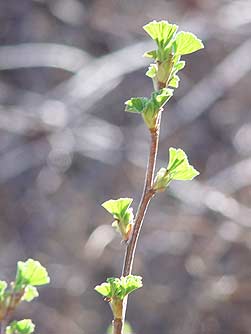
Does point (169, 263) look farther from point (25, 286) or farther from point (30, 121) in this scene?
point (25, 286)

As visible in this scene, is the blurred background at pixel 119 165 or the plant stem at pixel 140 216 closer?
the plant stem at pixel 140 216

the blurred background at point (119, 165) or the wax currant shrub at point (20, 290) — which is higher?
the blurred background at point (119, 165)

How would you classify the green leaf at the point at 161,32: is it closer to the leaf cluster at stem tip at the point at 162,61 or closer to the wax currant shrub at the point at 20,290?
the leaf cluster at stem tip at the point at 162,61

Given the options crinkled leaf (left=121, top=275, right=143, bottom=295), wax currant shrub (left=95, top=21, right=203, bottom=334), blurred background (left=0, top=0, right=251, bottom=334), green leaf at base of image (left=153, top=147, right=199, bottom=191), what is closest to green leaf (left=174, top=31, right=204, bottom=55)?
wax currant shrub (left=95, top=21, right=203, bottom=334)

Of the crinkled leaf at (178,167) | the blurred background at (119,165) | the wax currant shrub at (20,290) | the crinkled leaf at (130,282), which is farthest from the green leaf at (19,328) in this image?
the blurred background at (119,165)

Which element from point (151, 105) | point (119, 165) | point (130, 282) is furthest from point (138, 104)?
point (119, 165)

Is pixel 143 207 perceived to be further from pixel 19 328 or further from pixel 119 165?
pixel 119 165

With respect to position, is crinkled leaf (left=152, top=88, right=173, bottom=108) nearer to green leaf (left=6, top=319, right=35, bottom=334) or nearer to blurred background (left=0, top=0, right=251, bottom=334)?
green leaf (left=6, top=319, right=35, bottom=334)
